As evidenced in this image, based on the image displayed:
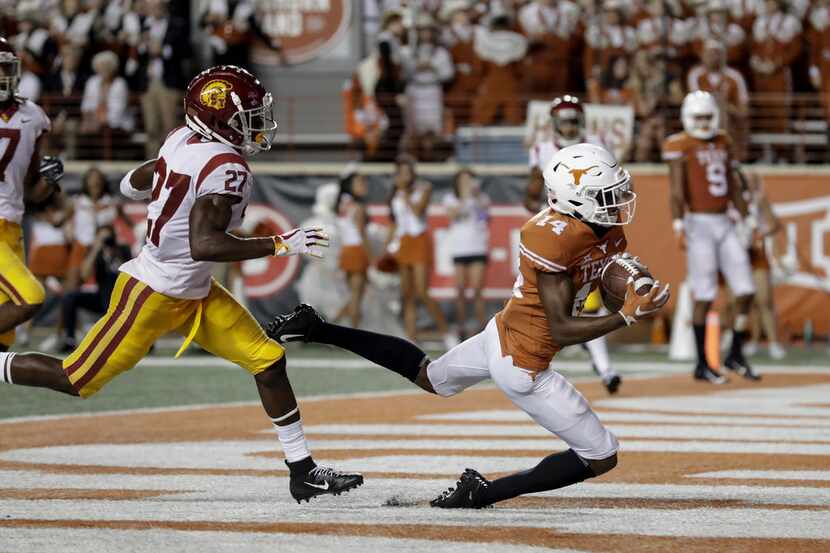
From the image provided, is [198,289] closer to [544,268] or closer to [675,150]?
[544,268]

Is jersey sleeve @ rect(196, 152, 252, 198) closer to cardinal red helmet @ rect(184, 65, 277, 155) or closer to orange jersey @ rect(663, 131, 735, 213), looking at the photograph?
cardinal red helmet @ rect(184, 65, 277, 155)

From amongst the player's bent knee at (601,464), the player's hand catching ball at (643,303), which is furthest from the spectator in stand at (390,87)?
the player's hand catching ball at (643,303)

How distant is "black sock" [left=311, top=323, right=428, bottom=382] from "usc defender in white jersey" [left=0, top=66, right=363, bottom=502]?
39cm

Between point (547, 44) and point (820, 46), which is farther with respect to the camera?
point (820, 46)

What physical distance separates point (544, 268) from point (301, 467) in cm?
124

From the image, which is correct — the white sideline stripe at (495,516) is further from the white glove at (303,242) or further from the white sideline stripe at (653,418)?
the white sideline stripe at (653,418)

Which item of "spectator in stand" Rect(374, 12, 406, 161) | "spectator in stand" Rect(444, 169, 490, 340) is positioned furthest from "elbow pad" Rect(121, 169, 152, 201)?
"spectator in stand" Rect(374, 12, 406, 161)

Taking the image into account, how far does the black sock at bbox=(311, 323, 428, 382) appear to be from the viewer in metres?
6.04

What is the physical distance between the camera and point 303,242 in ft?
18.1

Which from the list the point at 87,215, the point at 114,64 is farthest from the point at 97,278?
the point at 114,64

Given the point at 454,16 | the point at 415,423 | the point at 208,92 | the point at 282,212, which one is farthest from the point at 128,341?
the point at 454,16

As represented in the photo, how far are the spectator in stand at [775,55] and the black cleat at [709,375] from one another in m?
5.84

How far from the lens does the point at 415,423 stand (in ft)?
28.6

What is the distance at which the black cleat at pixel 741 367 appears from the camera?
1130cm
